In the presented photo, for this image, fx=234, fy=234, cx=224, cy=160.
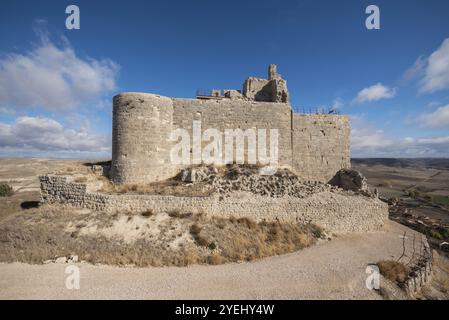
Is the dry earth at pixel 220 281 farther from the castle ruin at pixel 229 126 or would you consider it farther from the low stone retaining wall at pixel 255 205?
the castle ruin at pixel 229 126

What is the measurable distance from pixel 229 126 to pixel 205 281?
11.2 metres

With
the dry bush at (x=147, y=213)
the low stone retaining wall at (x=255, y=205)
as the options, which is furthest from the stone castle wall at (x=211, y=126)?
the dry bush at (x=147, y=213)

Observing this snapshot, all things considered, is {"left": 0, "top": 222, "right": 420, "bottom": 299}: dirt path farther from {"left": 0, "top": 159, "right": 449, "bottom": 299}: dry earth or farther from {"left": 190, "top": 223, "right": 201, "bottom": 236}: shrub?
{"left": 190, "top": 223, "right": 201, "bottom": 236}: shrub

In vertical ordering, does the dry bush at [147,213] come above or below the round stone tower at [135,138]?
below

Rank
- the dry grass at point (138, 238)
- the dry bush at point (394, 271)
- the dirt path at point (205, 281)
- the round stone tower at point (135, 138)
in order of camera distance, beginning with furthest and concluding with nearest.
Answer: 1. the round stone tower at point (135, 138)
2. the dry bush at point (394, 271)
3. the dry grass at point (138, 238)
4. the dirt path at point (205, 281)

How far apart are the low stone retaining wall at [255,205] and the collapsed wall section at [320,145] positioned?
3.71 m

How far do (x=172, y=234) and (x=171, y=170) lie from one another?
19.0 ft

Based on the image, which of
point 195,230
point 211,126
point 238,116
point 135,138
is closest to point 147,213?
point 195,230

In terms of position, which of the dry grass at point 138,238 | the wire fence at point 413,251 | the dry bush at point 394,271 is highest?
the dry grass at point 138,238

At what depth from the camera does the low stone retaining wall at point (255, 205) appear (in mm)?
11758

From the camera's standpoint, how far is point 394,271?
10195 mm

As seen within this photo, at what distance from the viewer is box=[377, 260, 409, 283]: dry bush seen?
9.96m

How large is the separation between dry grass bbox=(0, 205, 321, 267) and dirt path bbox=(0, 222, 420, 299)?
1.64 feet
